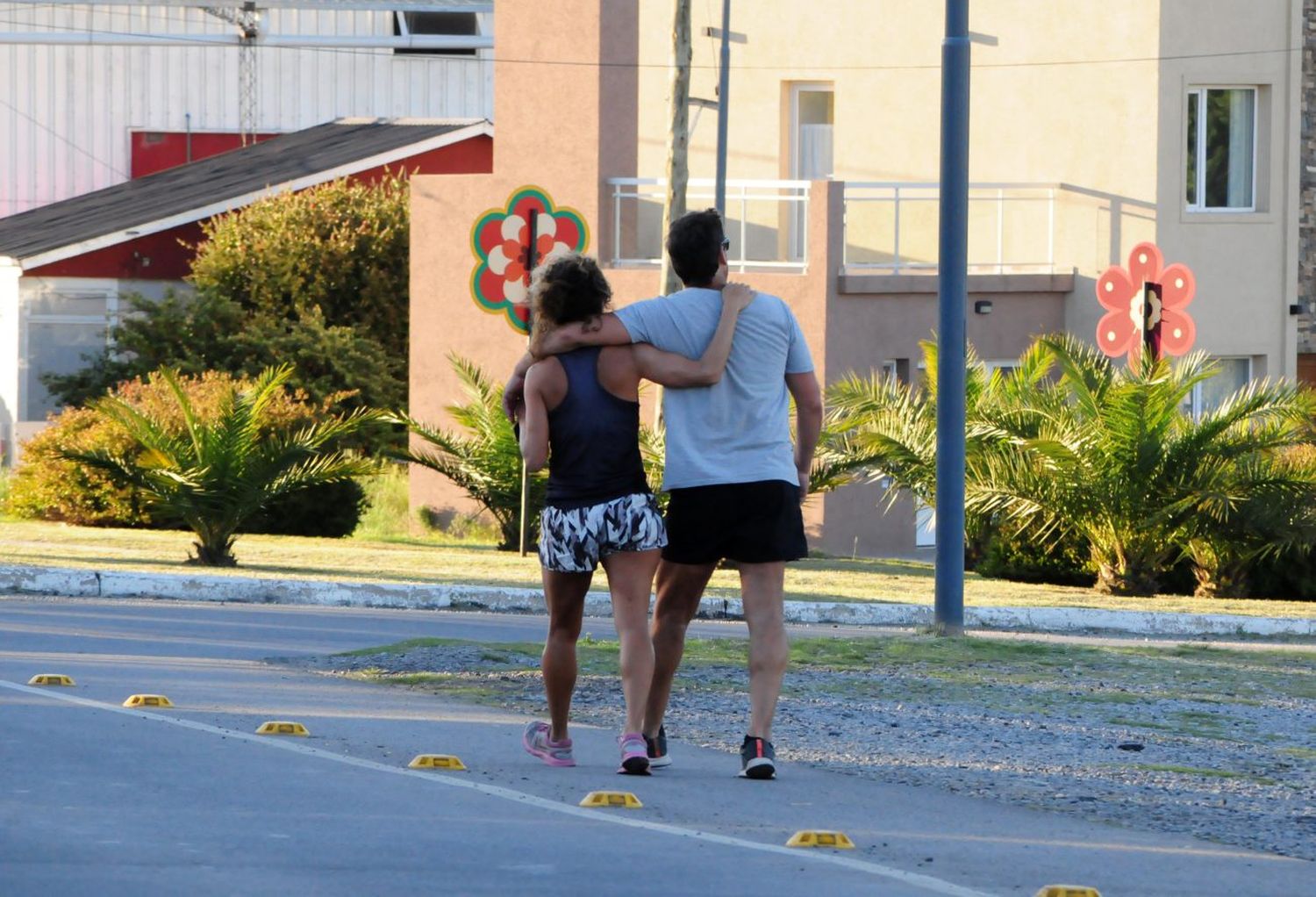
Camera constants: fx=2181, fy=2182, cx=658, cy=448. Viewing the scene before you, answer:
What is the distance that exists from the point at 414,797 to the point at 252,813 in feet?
1.80

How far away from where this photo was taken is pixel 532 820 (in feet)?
21.6

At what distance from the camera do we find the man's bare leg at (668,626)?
7461 mm

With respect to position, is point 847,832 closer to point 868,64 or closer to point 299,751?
point 299,751

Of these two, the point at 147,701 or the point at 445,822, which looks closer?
the point at 445,822

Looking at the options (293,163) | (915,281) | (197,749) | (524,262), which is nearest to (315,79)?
(293,163)

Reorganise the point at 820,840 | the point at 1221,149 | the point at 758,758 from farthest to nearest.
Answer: the point at 1221,149
the point at 758,758
the point at 820,840

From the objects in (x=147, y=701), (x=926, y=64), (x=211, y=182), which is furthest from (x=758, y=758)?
(x=211, y=182)

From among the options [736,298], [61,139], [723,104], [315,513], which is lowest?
[315,513]

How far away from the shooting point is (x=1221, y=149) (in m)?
25.8

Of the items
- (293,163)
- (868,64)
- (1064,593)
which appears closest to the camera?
(1064,593)

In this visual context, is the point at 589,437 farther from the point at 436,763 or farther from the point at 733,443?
the point at 436,763

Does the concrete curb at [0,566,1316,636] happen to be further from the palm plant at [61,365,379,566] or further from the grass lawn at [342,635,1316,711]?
the grass lawn at [342,635,1316,711]

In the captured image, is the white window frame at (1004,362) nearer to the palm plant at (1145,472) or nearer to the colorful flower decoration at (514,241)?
the palm plant at (1145,472)

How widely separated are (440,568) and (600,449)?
33.8 feet
